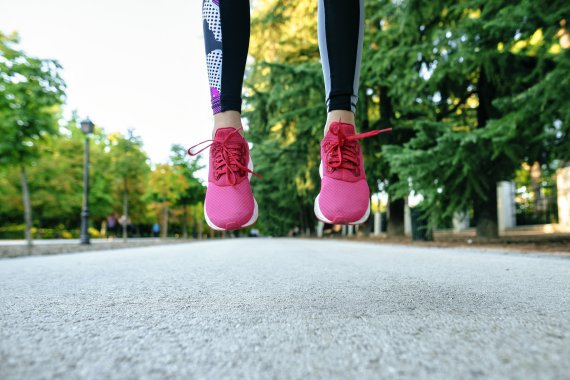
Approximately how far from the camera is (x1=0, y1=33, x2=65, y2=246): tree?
7295 mm

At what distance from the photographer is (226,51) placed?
1910mm

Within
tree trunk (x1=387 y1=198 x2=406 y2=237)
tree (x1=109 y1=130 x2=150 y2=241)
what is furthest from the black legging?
tree (x1=109 y1=130 x2=150 y2=241)

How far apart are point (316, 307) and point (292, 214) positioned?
94.3 ft

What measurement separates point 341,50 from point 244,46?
16.8 inches

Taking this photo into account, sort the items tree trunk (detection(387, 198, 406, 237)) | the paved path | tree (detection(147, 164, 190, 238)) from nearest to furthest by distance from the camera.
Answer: the paved path < tree trunk (detection(387, 198, 406, 237)) < tree (detection(147, 164, 190, 238))

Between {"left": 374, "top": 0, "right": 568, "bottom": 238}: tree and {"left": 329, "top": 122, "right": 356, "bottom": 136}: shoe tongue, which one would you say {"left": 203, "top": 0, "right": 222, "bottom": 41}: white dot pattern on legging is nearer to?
{"left": 329, "top": 122, "right": 356, "bottom": 136}: shoe tongue

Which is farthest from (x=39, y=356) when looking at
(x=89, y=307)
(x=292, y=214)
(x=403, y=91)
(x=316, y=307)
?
(x=292, y=214)

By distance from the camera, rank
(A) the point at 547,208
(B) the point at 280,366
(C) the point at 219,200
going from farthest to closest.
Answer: (A) the point at 547,208 → (C) the point at 219,200 → (B) the point at 280,366

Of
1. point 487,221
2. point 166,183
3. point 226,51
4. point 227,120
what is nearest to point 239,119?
point 227,120

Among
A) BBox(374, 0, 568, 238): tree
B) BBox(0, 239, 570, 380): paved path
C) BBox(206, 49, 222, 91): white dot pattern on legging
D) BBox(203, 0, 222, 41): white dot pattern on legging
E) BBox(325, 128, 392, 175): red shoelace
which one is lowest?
BBox(0, 239, 570, 380): paved path

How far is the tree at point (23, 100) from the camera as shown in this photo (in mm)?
7295

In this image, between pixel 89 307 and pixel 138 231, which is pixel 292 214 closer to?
pixel 138 231

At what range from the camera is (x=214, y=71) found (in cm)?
193

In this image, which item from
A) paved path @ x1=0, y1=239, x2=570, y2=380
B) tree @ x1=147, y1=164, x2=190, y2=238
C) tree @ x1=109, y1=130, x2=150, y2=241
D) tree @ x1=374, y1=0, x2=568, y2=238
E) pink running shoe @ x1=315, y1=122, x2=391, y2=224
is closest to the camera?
paved path @ x1=0, y1=239, x2=570, y2=380
